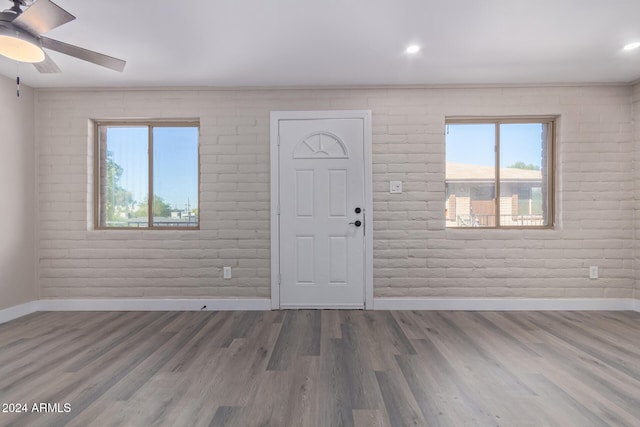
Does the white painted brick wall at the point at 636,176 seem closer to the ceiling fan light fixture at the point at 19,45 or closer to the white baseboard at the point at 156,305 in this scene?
the white baseboard at the point at 156,305

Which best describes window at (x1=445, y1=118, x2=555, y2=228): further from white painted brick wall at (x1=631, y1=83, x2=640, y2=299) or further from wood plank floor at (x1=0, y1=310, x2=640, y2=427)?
wood plank floor at (x1=0, y1=310, x2=640, y2=427)

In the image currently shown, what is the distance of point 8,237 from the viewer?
3.47m

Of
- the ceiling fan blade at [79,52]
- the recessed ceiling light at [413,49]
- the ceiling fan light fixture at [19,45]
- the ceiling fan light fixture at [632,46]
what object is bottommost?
the ceiling fan light fixture at [19,45]

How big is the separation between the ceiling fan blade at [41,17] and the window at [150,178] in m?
2.06

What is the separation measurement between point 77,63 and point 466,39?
349 centimetres

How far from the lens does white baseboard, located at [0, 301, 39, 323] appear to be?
338 cm

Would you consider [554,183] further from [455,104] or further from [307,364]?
[307,364]

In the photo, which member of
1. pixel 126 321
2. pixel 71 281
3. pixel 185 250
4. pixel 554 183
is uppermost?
pixel 554 183

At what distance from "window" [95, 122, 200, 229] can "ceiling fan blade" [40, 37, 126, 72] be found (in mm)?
1678

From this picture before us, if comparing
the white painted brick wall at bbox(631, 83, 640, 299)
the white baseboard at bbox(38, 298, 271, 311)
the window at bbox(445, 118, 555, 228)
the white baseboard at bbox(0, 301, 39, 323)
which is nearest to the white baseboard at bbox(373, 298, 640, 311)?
the white painted brick wall at bbox(631, 83, 640, 299)

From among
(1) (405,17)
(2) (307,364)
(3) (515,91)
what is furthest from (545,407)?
(3) (515,91)

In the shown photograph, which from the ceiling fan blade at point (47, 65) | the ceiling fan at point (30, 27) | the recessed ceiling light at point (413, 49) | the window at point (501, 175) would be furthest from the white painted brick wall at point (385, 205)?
Result: the ceiling fan at point (30, 27)

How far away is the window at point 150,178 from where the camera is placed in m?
3.89

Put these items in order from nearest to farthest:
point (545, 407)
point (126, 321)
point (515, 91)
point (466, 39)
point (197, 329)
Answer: point (545, 407), point (466, 39), point (197, 329), point (126, 321), point (515, 91)
